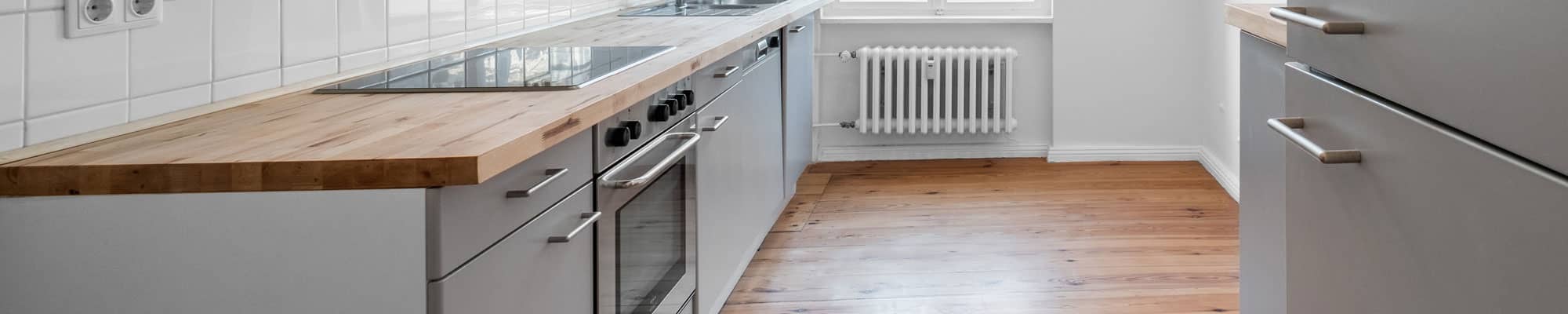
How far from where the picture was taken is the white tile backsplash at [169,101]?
5.16ft

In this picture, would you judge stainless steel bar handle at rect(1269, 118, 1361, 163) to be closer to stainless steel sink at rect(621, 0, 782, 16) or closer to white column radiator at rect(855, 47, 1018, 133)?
stainless steel sink at rect(621, 0, 782, 16)

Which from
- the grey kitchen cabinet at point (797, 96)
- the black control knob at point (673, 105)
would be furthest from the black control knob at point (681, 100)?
the grey kitchen cabinet at point (797, 96)

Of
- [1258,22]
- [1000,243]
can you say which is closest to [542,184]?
[1258,22]

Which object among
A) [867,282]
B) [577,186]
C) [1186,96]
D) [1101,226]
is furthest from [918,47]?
[577,186]

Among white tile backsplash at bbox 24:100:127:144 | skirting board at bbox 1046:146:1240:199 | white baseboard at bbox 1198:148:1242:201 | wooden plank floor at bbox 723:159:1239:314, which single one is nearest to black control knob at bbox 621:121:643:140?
white tile backsplash at bbox 24:100:127:144

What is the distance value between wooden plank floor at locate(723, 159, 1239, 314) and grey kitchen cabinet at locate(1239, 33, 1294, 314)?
0.71 meters

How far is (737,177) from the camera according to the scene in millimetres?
3109

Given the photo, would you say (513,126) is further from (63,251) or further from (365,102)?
(63,251)

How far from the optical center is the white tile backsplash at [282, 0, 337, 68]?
1.91 m

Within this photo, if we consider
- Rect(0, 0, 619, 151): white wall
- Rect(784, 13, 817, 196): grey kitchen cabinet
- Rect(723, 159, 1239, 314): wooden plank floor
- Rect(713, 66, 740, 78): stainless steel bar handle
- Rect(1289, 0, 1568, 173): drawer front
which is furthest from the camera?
Rect(784, 13, 817, 196): grey kitchen cabinet

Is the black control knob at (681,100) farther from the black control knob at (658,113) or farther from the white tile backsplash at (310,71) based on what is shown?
the white tile backsplash at (310,71)

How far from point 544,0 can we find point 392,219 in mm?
1980

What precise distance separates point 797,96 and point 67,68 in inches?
115

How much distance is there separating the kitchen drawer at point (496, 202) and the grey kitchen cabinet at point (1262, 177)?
3.56 ft
